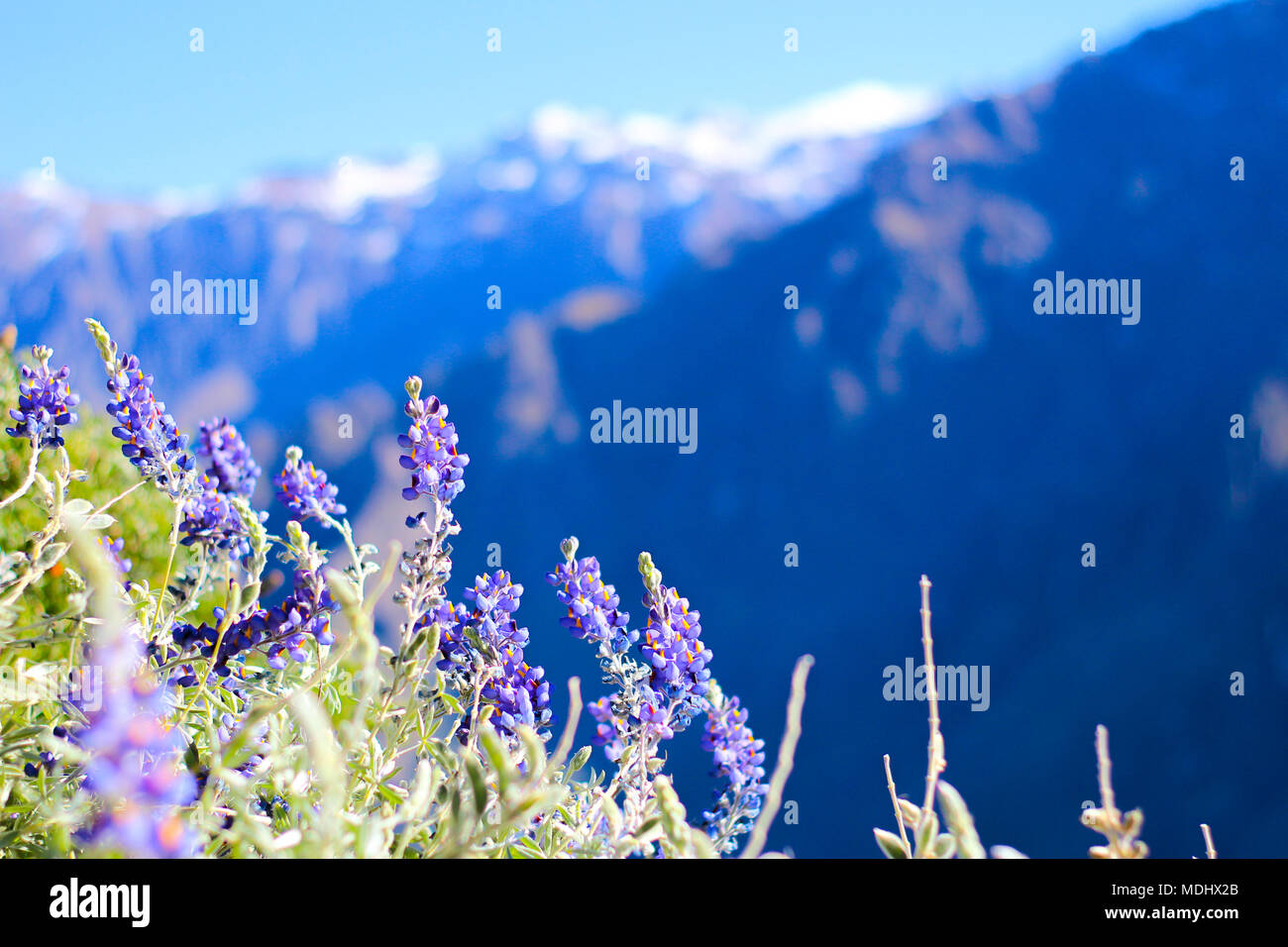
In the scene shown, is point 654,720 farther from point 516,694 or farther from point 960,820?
point 960,820

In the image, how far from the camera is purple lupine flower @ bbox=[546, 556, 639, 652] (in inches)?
53.9

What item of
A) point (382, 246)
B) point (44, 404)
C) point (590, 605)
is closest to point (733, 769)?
point (590, 605)

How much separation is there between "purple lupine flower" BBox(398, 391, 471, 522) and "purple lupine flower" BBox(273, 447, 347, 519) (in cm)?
27

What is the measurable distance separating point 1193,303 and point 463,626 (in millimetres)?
57284

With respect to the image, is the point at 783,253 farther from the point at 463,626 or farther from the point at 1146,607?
the point at 463,626

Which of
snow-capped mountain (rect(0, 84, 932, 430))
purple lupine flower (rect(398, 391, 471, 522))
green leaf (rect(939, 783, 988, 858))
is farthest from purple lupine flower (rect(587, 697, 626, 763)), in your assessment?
snow-capped mountain (rect(0, 84, 932, 430))

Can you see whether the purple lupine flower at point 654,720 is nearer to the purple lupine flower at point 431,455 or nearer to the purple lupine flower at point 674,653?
the purple lupine flower at point 674,653

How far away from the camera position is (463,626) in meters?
1.37

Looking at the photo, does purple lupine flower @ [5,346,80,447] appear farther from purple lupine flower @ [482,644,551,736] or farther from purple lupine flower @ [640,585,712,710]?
purple lupine flower @ [640,585,712,710]

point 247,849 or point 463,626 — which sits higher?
point 463,626

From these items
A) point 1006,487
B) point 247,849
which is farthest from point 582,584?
point 1006,487

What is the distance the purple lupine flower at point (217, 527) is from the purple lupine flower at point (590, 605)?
529 mm

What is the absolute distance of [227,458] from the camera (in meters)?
1.72

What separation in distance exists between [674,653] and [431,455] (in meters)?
0.48
